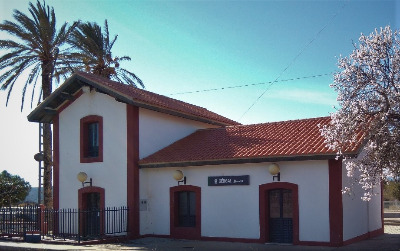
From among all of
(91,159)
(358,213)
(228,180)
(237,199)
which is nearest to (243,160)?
(228,180)

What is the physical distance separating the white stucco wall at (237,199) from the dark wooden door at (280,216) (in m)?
0.51

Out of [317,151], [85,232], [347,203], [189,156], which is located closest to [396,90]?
[317,151]

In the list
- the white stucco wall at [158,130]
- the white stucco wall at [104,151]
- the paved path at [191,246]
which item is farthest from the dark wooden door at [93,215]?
the white stucco wall at [158,130]

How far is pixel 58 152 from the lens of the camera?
21.4 meters

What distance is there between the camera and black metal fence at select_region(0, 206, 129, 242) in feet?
61.3

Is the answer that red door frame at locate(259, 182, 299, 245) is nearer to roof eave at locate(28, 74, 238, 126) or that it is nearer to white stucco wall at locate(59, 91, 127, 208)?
white stucco wall at locate(59, 91, 127, 208)

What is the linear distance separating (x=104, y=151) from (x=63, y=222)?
331 centimetres

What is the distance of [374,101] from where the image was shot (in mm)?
12477

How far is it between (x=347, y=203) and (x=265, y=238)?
2.98 meters

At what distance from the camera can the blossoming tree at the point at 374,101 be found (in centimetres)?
1227

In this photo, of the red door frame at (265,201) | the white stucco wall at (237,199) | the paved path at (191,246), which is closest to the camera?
the paved path at (191,246)

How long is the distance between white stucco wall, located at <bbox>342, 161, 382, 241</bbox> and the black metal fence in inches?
325

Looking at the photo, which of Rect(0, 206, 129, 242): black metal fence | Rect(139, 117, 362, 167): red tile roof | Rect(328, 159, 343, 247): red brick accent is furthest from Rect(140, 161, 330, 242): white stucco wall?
Rect(0, 206, 129, 242): black metal fence

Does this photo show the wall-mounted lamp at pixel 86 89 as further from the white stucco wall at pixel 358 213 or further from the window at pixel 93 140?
the white stucco wall at pixel 358 213
